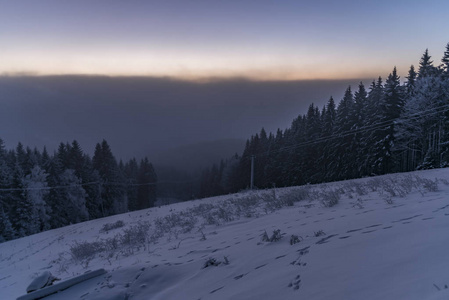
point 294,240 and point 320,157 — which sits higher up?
point 294,240

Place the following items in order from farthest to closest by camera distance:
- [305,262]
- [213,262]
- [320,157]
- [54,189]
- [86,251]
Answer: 1. [320,157]
2. [54,189]
3. [86,251]
4. [213,262]
5. [305,262]

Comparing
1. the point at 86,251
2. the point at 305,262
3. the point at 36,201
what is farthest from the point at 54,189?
the point at 305,262

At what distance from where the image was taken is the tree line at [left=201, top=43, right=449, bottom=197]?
36781mm

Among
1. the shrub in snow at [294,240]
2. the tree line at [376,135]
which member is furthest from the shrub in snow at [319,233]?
the tree line at [376,135]

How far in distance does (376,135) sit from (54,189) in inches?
2023

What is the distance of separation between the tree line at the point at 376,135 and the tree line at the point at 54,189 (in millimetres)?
34205

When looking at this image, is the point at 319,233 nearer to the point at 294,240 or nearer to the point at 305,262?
the point at 294,240

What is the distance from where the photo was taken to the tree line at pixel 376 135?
121ft

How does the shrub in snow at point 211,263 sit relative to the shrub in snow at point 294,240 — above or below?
below

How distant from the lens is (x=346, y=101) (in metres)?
51.3

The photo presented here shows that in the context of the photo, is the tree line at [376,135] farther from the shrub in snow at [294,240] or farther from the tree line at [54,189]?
the tree line at [54,189]

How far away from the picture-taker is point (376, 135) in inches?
1598

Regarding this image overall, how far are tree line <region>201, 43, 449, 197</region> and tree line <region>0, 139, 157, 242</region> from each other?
34.2m

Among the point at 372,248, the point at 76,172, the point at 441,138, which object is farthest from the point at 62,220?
the point at 441,138
